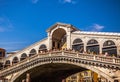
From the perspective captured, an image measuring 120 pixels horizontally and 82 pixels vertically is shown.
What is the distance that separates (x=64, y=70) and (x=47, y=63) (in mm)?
7717

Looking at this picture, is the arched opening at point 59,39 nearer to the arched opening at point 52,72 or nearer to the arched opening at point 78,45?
the arched opening at point 78,45

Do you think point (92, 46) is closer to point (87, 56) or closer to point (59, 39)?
point (87, 56)

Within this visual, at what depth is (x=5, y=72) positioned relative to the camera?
46281 mm

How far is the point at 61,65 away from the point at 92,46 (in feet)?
19.9

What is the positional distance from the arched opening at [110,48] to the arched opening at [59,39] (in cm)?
960

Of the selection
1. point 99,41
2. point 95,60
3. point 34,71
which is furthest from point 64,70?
point 95,60

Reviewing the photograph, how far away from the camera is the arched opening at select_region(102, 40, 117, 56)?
4149 centimetres

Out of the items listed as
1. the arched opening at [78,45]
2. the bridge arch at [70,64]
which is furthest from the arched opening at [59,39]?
the bridge arch at [70,64]

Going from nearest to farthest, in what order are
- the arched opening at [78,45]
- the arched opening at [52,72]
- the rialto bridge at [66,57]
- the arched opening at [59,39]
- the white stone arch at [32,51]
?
the rialto bridge at [66,57], the arched opening at [52,72], the arched opening at [78,45], the arched opening at [59,39], the white stone arch at [32,51]

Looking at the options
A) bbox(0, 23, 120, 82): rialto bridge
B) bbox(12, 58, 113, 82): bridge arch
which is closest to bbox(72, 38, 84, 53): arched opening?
bbox(0, 23, 120, 82): rialto bridge

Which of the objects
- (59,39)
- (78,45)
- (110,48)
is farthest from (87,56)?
(59,39)

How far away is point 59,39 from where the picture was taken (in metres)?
52.1

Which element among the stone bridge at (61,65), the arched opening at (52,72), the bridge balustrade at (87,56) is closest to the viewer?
the stone bridge at (61,65)

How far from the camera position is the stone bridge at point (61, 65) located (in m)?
35.3
